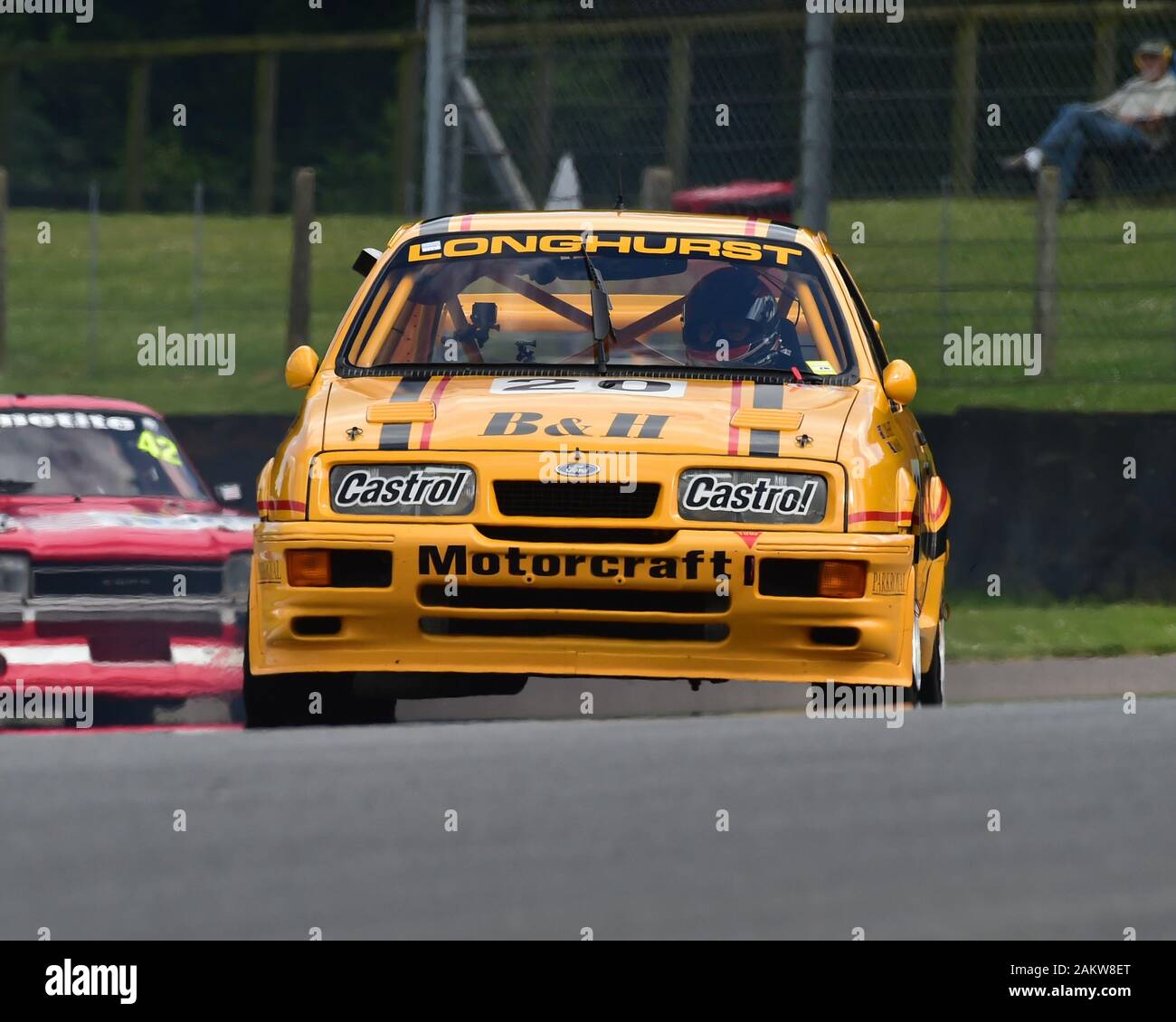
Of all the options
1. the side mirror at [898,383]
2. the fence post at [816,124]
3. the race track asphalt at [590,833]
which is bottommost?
the race track asphalt at [590,833]

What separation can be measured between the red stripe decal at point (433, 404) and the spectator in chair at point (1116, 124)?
647 cm

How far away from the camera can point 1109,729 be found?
17.6ft

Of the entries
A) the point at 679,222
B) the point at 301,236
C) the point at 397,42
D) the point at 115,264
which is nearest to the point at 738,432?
the point at 679,222

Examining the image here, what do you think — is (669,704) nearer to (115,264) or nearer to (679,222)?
(679,222)

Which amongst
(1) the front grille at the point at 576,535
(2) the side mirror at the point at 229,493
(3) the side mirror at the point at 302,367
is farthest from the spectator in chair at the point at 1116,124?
(1) the front grille at the point at 576,535

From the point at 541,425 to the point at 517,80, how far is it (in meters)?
6.20

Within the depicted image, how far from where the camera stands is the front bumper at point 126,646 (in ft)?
27.2

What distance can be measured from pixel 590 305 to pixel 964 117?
17.3 ft

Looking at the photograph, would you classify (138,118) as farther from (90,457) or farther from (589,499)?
(589,499)

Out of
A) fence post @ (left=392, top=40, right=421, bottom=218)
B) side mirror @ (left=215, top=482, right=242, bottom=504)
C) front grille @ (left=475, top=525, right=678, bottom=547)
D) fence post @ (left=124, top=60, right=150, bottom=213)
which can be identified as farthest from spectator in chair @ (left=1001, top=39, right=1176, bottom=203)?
fence post @ (left=124, top=60, right=150, bottom=213)

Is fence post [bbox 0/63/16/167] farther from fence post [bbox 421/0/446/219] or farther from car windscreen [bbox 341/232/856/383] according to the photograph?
car windscreen [bbox 341/232/856/383]

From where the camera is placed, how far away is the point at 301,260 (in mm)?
15195

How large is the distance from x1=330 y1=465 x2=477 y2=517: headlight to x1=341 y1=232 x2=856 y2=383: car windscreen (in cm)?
77

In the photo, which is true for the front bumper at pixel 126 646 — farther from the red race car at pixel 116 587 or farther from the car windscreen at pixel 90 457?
the car windscreen at pixel 90 457
